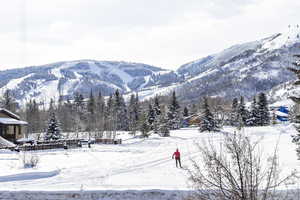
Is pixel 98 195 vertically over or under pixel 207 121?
under

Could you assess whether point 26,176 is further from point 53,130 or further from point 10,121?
point 53,130

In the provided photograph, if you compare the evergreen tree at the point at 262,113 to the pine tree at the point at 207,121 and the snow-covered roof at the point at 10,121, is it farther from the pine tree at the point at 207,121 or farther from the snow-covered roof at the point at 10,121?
the snow-covered roof at the point at 10,121

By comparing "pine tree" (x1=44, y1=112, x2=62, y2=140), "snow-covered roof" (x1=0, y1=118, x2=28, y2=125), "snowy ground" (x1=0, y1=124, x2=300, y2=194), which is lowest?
"snowy ground" (x1=0, y1=124, x2=300, y2=194)

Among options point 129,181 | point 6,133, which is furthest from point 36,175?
point 6,133

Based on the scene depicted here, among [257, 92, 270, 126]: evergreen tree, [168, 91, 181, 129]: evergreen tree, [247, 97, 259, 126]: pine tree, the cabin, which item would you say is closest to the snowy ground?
the cabin

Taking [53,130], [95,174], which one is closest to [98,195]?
[95,174]

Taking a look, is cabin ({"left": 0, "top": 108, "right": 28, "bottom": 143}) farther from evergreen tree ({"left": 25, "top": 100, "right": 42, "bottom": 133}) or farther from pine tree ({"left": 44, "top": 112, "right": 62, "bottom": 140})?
evergreen tree ({"left": 25, "top": 100, "right": 42, "bottom": 133})

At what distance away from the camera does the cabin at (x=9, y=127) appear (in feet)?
162

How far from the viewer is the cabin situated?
49.3 meters

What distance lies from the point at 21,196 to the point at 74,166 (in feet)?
35.1

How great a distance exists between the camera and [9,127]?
5050cm

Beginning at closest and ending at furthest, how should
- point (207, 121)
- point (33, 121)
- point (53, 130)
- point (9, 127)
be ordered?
point (9, 127) < point (53, 130) < point (207, 121) < point (33, 121)

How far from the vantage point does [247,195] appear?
8516mm

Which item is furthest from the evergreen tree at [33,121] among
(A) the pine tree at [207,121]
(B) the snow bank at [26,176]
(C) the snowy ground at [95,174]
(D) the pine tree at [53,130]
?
(B) the snow bank at [26,176]
